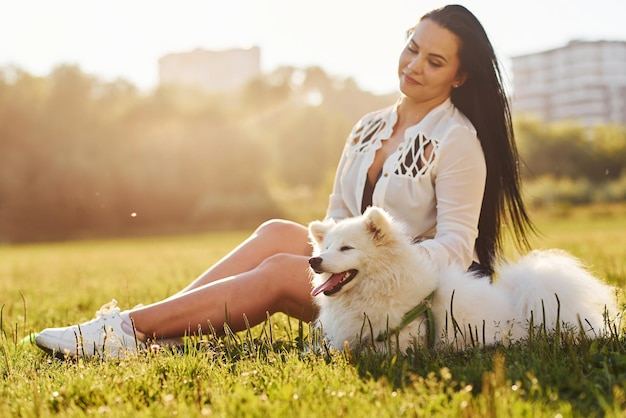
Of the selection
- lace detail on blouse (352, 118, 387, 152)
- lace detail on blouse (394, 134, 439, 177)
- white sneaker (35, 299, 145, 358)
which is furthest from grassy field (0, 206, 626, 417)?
lace detail on blouse (352, 118, 387, 152)

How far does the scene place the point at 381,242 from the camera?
2.80 m

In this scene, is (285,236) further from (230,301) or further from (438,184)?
(438,184)

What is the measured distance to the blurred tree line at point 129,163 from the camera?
29672mm

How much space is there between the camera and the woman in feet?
10.4

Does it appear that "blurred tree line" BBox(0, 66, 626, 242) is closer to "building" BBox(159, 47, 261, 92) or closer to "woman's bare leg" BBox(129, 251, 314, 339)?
"building" BBox(159, 47, 261, 92)

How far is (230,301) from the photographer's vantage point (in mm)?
3197

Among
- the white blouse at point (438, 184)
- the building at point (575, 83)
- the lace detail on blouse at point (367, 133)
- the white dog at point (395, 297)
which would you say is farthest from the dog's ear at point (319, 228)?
the building at point (575, 83)

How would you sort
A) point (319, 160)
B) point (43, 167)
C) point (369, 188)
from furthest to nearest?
point (319, 160), point (43, 167), point (369, 188)

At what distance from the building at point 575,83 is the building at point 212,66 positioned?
26404mm

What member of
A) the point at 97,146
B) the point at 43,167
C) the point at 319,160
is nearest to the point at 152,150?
the point at 97,146

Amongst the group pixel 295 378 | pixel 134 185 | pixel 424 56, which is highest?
pixel 424 56

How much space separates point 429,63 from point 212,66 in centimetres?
6678

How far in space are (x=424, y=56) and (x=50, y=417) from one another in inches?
95.1

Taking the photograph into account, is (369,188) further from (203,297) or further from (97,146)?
(97,146)
